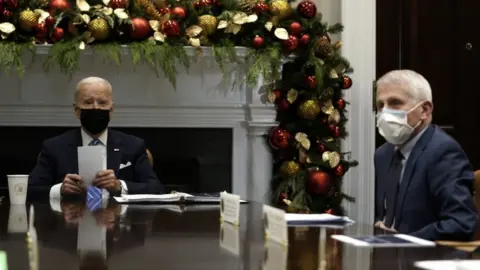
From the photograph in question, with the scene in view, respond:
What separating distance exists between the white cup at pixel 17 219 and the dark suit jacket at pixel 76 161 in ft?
2.01

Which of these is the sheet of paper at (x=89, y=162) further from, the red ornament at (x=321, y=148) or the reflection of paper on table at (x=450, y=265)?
the red ornament at (x=321, y=148)

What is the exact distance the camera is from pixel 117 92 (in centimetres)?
517

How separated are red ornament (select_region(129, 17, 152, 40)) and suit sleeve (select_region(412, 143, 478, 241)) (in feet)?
8.32

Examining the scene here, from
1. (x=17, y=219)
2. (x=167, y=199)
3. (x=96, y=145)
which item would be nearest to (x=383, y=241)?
(x=17, y=219)

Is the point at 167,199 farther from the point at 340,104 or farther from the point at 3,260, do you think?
the point at 340,104

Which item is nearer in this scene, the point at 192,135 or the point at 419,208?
the point at 419,208

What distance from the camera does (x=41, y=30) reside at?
4.78 m

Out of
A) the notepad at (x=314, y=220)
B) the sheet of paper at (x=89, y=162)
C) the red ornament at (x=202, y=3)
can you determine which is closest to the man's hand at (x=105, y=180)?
the sheet of paper at (x=89, y=162)

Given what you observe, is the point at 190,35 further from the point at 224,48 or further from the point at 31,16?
the point at 31,16

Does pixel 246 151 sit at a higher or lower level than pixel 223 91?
lower

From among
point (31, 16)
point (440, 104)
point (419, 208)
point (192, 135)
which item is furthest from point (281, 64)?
point (419, 208)

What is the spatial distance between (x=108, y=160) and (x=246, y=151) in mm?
1614

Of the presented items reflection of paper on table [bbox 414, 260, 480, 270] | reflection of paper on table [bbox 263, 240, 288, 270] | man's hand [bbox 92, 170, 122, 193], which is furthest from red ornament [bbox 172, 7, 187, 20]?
reflection of paper on table [bbox 414, 260, 480, 270]

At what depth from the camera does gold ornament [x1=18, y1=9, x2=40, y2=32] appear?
4.76 metres
